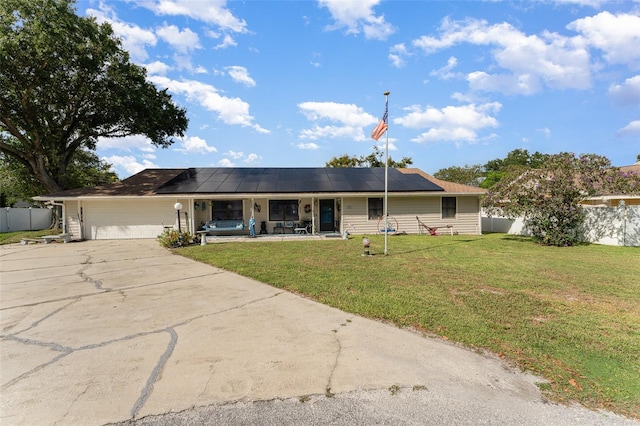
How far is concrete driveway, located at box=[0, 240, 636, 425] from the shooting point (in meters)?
2.38

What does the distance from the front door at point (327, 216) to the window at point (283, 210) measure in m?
1.44

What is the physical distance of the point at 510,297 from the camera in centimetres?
521

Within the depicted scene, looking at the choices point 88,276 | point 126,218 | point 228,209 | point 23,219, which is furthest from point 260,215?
point 23,219

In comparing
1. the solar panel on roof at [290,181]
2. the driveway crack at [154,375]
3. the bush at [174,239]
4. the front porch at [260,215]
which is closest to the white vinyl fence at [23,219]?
the solar panel on roof at [290,181]

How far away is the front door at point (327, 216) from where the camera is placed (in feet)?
54.0

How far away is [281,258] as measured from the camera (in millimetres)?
9156

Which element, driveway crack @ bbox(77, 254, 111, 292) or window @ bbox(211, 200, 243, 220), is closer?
driveway crack @ bbox(77, 254, 111, 292)

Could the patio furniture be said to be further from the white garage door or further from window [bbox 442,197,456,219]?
window [bbox 442,197,456,219]

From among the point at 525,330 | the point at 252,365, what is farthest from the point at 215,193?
the point at 525,330

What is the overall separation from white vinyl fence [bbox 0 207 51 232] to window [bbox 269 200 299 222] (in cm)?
1933

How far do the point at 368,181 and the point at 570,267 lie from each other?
991 centimetres

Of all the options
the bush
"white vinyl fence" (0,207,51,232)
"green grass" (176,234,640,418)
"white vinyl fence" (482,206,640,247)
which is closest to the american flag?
"green grass" (176,234,640,418)

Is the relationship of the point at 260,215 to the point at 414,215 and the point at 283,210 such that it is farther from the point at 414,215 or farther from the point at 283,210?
the point at 414,215

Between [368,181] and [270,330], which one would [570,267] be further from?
[368,181]
